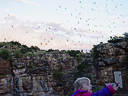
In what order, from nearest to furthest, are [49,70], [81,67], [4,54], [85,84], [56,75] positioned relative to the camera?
[85,84], [4,54], [56,75], [49,70], [81,67]

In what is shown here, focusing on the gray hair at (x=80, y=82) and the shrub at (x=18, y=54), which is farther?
the shrub at (x=18, y=54)

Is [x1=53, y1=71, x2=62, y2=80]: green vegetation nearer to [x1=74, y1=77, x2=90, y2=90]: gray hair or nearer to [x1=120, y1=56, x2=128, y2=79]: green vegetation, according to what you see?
[x1=120, y1=56, x2=128, y2=79]: green vegetation

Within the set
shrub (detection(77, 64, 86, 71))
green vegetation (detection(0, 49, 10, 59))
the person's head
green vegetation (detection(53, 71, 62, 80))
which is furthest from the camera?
shrub (detection(77, 64, 86, 71))

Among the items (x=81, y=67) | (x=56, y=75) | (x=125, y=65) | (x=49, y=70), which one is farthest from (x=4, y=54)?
(x=125, y=65)

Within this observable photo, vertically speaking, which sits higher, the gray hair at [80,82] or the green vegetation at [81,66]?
the gray hair at [80,82]

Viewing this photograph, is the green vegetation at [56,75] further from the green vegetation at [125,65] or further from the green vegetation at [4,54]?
the green vegetation at [125,65]

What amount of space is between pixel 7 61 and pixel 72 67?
22.0 feet

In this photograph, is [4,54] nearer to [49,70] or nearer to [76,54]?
[49,70]

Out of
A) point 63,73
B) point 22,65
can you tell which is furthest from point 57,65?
point 22,65

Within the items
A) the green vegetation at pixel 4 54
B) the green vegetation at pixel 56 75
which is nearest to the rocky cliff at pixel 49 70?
the green vegetation at pixel 56 75

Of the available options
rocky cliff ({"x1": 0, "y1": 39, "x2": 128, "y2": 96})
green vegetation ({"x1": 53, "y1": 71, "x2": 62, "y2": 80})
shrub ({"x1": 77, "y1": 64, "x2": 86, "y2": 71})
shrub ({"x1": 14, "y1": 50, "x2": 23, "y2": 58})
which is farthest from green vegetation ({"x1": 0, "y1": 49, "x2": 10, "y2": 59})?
shrub ({"x1": 77, "y1": 64, "x2": 86, "y2": 71})

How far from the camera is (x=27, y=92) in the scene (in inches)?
711

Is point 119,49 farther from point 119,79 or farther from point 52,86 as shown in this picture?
point 52,86

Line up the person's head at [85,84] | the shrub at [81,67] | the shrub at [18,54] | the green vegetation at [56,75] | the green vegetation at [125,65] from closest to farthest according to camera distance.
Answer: the person's head at [85,84]
the green vegetation at [125,65]
the green vegetation at [56,75]
the shrub at [18,54]
the shrub at [81,67]
